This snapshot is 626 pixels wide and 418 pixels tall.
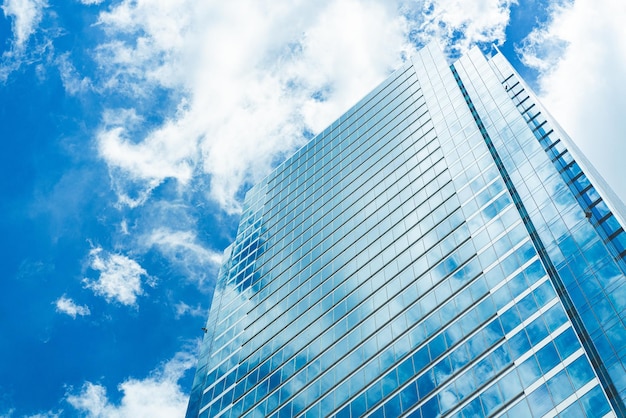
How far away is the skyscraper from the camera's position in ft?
129

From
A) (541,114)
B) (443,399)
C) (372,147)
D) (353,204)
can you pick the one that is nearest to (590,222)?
(443,399)

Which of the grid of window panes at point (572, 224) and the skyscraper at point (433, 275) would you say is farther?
the skyscraper at point (433, 275)

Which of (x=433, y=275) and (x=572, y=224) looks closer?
(x=572, y=224)

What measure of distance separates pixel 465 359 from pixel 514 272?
311 inches

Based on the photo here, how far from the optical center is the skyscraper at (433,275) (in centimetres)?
3931

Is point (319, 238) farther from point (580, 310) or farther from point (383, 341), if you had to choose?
point (580, 310)

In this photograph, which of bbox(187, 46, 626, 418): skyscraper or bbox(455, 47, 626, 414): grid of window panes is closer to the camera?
bbox(455, 47, 626, 414): grid of window panes

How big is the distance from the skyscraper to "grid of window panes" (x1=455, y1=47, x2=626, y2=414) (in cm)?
14

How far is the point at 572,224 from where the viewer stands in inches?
1753

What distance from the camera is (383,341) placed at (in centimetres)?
5419

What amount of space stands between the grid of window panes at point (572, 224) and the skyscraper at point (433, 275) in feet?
0.45

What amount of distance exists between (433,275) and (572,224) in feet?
48.8

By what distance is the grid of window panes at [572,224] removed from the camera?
3631 cm

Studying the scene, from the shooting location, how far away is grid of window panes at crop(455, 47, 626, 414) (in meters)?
36.3
